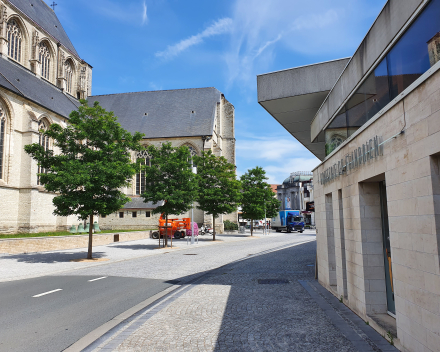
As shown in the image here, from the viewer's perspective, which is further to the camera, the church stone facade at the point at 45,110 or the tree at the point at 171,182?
the church stone facade at the point at 45,110

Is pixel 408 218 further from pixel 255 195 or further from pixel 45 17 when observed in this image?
pixel 45 17

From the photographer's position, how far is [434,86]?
3352mm

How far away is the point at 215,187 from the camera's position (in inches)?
1225

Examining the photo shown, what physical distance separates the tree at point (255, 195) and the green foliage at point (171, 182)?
15013 mm

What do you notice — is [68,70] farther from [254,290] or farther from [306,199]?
[306,199]

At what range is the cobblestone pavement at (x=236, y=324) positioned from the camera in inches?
179

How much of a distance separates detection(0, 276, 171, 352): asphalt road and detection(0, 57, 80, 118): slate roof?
24285mm

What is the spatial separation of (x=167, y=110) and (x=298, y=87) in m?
43.8

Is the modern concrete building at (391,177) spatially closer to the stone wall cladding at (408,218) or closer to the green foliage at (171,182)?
the stone wall cladding at (408,218)

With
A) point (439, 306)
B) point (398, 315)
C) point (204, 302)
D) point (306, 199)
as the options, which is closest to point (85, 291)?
point (204, 302)

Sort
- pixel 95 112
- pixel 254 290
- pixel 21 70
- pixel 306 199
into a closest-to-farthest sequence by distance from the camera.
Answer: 1. pixel 254 290
2. pixel 95 112
3. pixel 21 70
4. pixel 306 199

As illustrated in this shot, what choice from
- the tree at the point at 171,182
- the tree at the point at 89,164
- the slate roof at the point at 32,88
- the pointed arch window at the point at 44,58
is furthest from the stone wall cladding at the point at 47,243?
the pointed arch window at the point at 44,58

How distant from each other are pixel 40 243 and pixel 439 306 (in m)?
21.1

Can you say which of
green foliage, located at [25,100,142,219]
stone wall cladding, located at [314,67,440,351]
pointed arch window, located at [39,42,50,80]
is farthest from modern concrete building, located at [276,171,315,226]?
stone wall cladding, located at [314,67,440,351]
